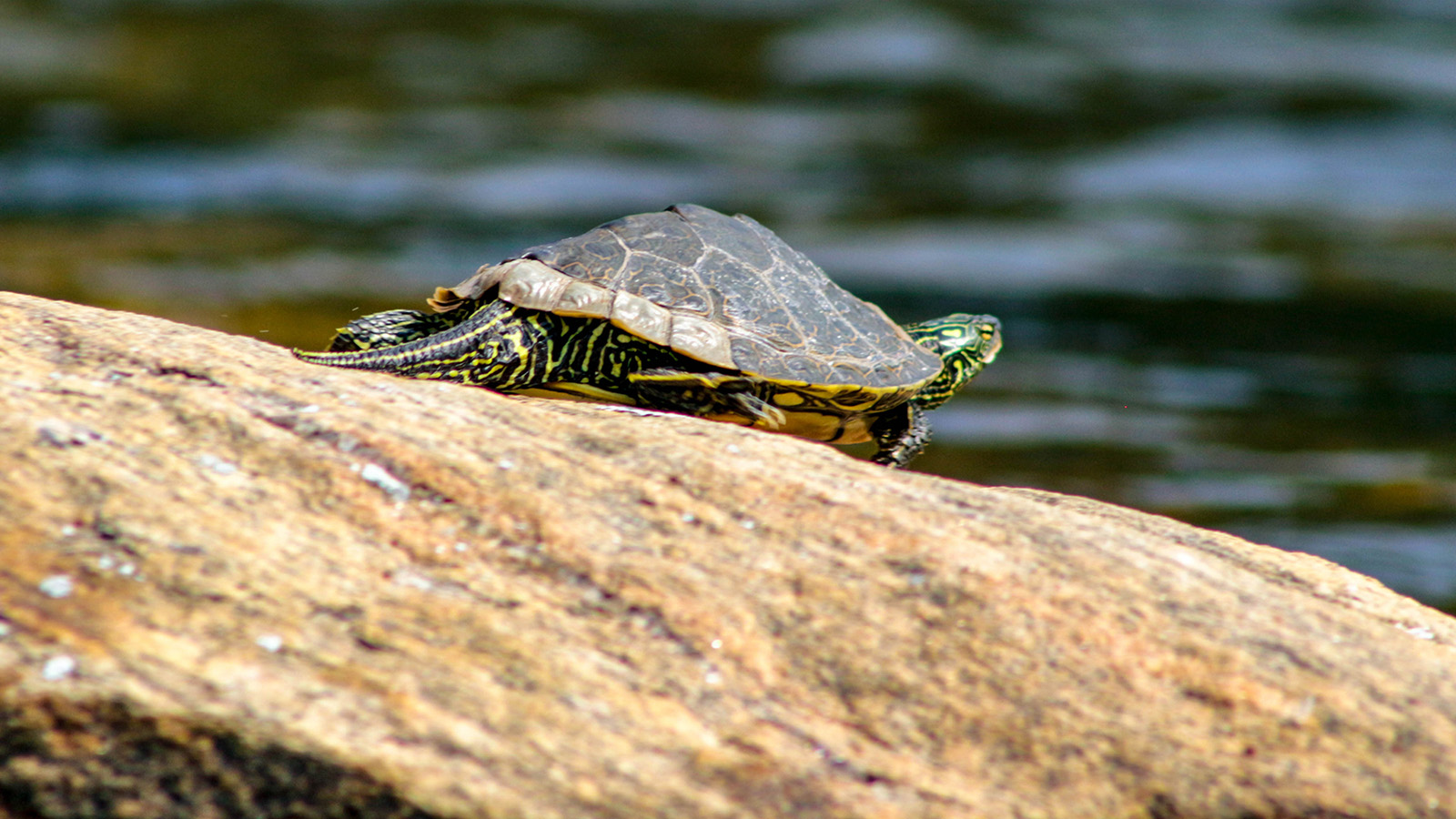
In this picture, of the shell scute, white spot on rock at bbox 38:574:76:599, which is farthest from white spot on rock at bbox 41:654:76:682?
the shell scute

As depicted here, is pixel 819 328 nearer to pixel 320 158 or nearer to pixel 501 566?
pixel 501 566

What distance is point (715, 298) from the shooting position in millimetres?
5922

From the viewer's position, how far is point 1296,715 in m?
4.19

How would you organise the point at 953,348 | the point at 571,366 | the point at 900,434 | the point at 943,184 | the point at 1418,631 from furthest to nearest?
the point at 943,184 → the point at 953,348 → the point at 900,434 → the point at 571,366 → the point at 1418,631

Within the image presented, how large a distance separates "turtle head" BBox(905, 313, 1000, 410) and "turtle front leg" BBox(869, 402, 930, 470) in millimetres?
187

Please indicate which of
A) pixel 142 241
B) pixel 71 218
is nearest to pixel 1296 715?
pixel 142 241

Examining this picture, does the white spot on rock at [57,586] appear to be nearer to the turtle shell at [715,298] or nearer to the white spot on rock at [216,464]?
the white spot on rock at [216,464]

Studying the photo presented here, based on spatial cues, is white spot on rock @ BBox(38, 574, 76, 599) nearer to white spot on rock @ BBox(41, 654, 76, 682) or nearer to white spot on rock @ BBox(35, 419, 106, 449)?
white spot on rock @ BBox(41, 654, 76, 682)

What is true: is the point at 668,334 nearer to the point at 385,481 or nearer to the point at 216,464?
the point at 385,481

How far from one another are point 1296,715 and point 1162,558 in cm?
78

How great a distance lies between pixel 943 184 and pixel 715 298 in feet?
99.4

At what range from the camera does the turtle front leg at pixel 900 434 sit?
667 cm

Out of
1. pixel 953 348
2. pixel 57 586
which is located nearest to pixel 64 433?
pixel 57 586

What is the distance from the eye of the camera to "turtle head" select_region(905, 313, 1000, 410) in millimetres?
7156
